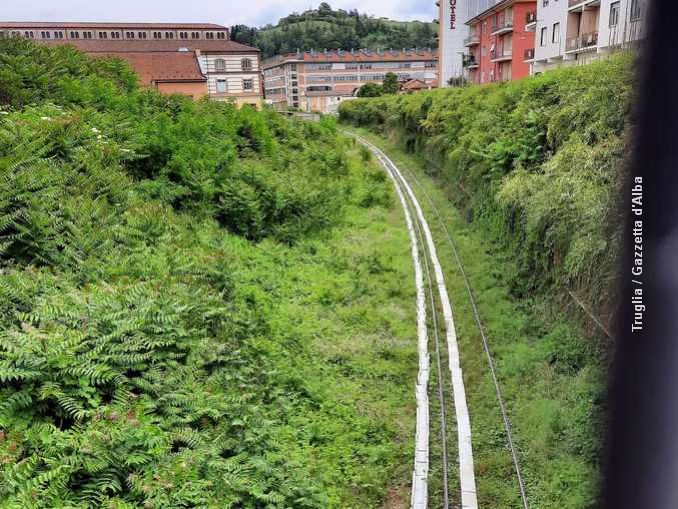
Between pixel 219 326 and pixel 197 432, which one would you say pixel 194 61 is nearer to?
pixel 219 326

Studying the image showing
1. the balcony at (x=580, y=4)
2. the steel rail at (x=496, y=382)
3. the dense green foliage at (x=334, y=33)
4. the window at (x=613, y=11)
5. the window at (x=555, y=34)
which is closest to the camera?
the steel rail at (x=496, y=382)

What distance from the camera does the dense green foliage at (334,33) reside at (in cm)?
8306

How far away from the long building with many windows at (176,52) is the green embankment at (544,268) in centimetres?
1216

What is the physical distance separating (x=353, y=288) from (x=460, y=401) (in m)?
3.83

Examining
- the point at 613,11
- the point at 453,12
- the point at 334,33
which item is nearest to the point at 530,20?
the point at 453,12

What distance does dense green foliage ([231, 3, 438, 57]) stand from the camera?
83062mm

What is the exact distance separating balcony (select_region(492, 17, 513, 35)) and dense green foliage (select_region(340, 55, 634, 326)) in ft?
55.4

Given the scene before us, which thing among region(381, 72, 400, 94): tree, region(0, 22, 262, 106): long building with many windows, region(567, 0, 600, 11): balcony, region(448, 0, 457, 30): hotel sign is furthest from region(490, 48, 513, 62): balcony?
region(381, 72, 400, 94): tree

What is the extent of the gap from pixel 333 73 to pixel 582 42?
50337mm

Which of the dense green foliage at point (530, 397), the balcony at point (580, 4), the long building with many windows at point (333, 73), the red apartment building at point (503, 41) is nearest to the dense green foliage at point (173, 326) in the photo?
the dense green foliage at point (530, 397)

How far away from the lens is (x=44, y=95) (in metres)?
12.1

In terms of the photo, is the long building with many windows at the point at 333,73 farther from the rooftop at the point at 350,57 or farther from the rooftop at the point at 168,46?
the rooftop at the point at 168,46

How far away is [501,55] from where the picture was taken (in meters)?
33.1

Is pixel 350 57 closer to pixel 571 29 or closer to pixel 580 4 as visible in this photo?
pixel 571 29
